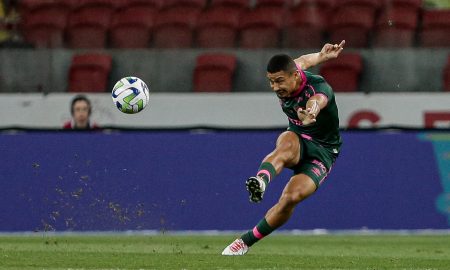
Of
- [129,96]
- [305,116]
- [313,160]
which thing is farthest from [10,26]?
[305,116]

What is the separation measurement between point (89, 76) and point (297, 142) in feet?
21.3

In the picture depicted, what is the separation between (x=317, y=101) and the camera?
29.9 feet

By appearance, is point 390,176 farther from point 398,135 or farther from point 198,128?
point 198,128

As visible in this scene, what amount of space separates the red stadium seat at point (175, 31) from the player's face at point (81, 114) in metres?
2.25

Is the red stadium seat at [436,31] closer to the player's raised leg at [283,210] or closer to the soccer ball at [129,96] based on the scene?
the soccer ball at [129,96]

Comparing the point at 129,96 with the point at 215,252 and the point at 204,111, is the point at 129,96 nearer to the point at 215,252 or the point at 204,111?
the point at 215,252

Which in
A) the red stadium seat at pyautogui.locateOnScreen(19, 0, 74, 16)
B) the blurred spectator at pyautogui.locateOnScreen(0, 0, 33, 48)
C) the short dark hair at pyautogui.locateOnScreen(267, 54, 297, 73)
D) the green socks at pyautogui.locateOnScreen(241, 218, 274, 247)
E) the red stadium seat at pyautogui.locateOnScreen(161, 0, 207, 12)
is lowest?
the green socks at pyautogui.locateOnScreen(241, 218, 274, 247)

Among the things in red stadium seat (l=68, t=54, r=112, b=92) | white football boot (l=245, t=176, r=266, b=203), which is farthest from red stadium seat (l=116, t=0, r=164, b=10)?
white football boot (l=245, t=176, r=266, b=203)

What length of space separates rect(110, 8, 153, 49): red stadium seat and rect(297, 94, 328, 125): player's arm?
289 inches

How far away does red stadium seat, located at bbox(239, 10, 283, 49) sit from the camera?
16047mm

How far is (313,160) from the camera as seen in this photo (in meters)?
9.68

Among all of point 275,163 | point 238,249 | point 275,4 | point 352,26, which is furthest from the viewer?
point 275,4

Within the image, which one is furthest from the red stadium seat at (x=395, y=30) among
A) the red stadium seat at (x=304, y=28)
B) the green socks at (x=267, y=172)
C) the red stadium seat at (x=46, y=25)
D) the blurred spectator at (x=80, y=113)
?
the green socks at (x=267, y=172)

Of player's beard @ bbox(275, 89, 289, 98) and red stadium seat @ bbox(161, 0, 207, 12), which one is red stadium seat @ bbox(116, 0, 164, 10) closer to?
red stadium seat @ bbox(161, 0, 207, 12)
